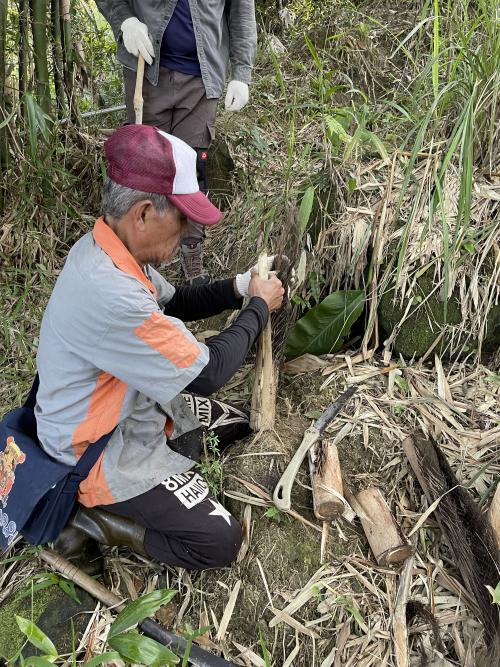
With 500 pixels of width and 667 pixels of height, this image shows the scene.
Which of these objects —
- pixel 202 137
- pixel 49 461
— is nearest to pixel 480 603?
pixel 49 461

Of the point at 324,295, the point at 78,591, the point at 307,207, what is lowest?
the point at 78,591

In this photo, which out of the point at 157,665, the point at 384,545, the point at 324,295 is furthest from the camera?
the point at 324,295

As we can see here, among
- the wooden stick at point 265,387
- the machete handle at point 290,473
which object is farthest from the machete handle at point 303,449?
the wooden stick at point 265,387

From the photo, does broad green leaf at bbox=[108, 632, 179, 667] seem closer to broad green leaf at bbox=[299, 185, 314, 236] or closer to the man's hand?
the man's hand

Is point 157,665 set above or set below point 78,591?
above

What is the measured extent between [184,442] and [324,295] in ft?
2.76

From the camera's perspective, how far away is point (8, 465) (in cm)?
185

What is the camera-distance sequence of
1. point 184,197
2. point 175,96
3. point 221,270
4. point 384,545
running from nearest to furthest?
point 184,197 < point 384,545 < point 175,96 < point 221,270

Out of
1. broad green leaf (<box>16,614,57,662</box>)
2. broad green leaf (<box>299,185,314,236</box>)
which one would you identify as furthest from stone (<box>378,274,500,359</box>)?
broad green leaf (<box>16,614,57,662</box>)

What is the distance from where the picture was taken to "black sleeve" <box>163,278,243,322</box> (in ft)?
7.14

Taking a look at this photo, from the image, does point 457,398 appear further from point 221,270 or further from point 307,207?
point 221,270

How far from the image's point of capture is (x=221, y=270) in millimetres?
2975

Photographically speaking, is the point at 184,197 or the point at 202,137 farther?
the point at 202,137

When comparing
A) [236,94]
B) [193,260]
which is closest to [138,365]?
[193,260]
